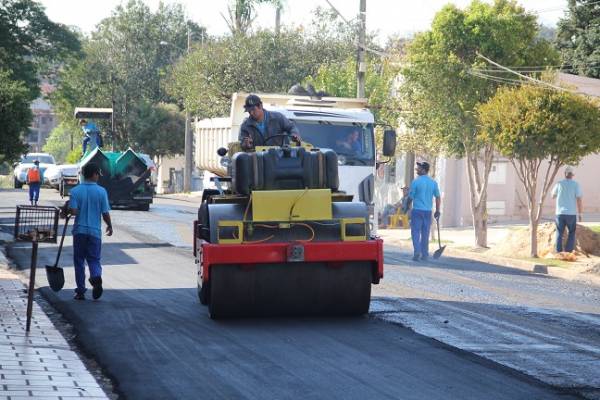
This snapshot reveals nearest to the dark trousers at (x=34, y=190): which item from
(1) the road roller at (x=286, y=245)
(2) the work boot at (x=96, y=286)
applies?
(2) the work boot at (x=96, y=286)

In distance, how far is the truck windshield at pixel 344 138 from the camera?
67.8 ft

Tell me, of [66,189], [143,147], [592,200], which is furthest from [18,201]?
[143,147]

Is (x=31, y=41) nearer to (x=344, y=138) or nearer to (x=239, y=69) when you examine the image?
(x=239, y=69)

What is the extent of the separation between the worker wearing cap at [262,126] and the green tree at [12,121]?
39.1 ft

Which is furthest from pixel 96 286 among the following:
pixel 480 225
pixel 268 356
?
pixel 480 225

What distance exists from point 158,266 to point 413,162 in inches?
974

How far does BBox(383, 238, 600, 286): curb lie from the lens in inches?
808

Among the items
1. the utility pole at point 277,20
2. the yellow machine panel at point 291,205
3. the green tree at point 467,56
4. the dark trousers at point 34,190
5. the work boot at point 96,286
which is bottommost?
the work boot at point 96,286

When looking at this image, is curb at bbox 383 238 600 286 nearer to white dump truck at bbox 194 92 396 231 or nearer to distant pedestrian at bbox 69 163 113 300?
white dump truck at bbox 194 92 396 231

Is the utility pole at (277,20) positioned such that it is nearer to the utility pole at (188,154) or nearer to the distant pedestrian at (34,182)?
the utility pole at (188,154)

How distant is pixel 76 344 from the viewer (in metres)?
11.0

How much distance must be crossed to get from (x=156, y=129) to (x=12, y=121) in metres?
49.4

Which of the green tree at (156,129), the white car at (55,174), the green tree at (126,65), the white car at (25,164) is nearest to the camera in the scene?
the white car at (55,174)

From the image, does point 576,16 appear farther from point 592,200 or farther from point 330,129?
point 330,129
